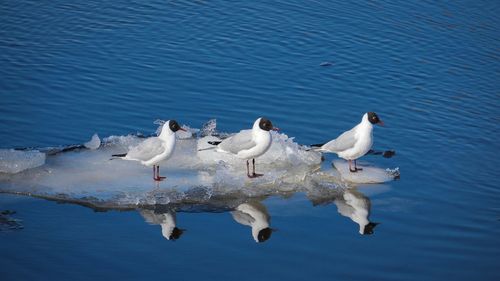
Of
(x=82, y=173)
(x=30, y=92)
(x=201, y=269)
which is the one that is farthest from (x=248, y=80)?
(x=201, y=269)

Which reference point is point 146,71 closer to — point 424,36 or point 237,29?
point 237,29

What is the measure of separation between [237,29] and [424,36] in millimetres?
4492

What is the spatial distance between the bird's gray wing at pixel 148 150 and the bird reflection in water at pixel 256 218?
4.71 ft

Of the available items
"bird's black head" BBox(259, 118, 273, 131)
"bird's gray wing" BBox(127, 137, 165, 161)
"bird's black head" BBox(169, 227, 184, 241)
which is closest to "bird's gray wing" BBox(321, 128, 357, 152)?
"bird's black head" BBox(259, 118, 273, 131)

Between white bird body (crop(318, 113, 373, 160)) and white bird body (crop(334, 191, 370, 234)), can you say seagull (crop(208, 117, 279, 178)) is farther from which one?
white bird body (crop(334, 191, 370, 234))

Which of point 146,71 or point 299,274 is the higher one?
point 146,71

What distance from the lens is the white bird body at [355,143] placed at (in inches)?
483

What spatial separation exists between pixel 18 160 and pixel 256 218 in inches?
140

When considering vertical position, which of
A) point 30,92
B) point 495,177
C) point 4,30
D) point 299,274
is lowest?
point 299,274

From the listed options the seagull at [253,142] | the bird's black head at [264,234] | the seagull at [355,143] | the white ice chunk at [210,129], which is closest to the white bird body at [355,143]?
the seagull at [355,143]

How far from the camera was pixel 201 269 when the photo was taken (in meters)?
9.86

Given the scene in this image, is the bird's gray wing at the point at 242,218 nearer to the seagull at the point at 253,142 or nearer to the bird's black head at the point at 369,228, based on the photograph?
the seagull at the point at 253,142

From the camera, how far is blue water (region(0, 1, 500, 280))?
10211mm

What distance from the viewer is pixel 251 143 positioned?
39.1ft
